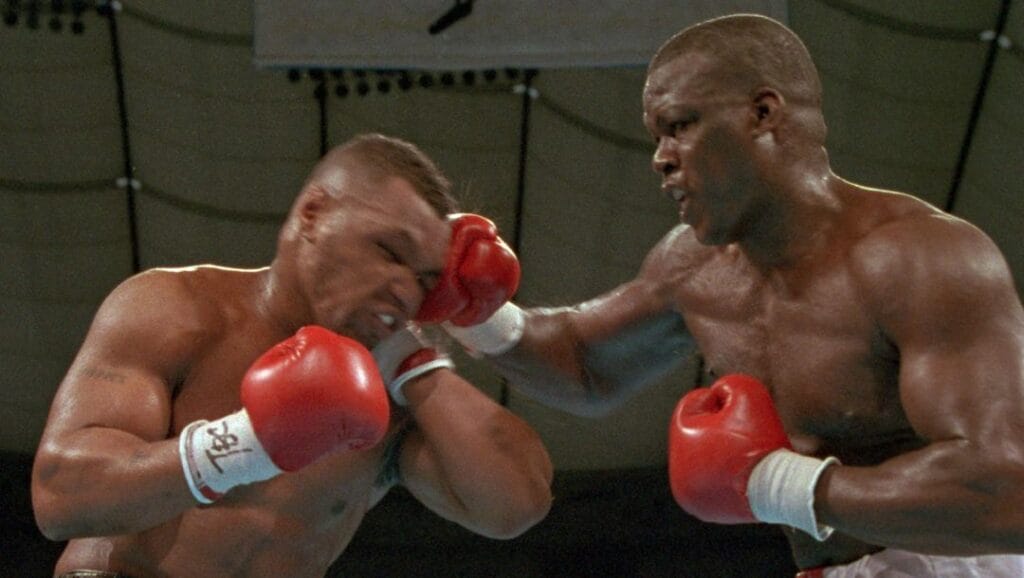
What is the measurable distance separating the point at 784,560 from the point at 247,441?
6.31 metres

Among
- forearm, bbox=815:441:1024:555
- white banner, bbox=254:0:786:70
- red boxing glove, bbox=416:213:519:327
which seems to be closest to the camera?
forearm, bbox=815:441:1024:555

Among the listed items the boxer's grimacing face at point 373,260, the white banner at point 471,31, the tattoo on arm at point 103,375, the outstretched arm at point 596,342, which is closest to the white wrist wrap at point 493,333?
the outstretched arm at point 596,342

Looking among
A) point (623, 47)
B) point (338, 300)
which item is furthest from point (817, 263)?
point (623, 47)

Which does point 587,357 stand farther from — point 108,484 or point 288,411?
point 108,484

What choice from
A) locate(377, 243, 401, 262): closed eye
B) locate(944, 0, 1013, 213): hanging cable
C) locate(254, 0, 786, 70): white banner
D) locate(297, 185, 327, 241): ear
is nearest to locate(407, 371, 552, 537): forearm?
locate(377, 243, 401, 262): closed eye

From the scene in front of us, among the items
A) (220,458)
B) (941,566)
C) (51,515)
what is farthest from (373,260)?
(941,566)

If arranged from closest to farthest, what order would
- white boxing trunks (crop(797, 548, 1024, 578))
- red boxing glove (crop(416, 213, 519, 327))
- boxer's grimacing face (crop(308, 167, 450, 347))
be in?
white boxing trunks (crop(797, 548, 1024, 578)) → boxer's grimacing face (crop(308, 167, 450, 347)) → red boxing glove (crop(416, 213, 519, 327))

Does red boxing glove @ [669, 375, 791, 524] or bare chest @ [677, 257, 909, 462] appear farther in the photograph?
bare chest @ [677, 257, 909, 462]

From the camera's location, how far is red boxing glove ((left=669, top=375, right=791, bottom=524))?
2721mm

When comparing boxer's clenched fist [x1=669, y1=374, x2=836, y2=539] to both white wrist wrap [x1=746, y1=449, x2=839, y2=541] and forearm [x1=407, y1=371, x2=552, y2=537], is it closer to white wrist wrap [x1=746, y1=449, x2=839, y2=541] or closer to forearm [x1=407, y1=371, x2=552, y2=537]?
white wrist wrap [x1=746, y1=449, x2=839, y2=541]

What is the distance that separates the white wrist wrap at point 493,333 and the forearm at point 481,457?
1.14 feet

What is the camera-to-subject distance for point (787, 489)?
264 centimetres

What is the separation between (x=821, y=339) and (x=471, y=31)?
436cm

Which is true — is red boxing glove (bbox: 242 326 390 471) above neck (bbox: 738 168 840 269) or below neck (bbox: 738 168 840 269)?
below
